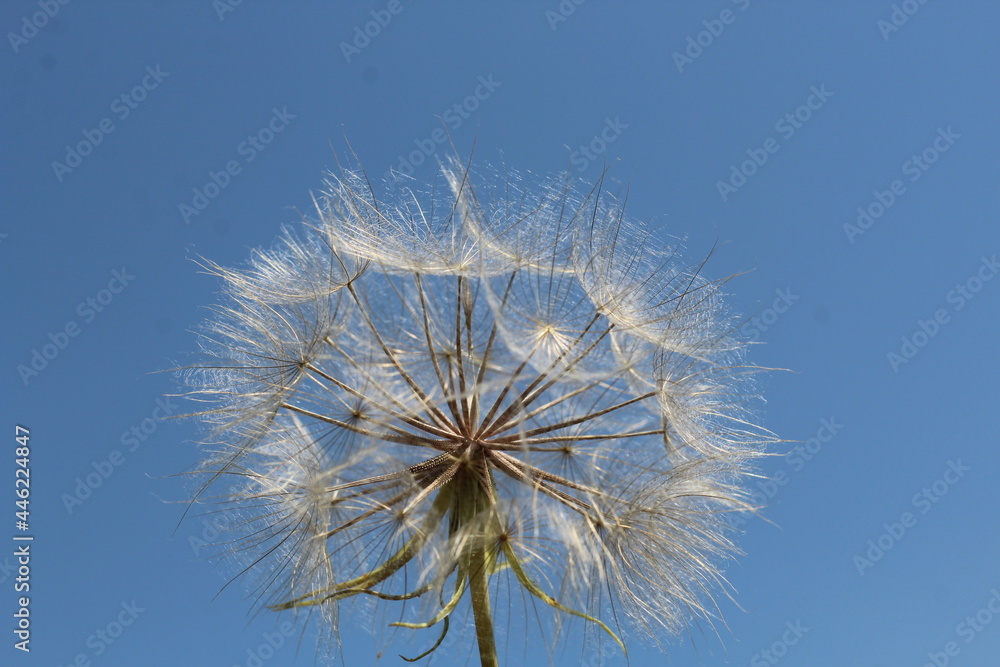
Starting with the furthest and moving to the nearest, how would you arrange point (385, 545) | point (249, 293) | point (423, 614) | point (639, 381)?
point (249, 293)
point (639, 381)
point (385, 545)
point (423, 614)

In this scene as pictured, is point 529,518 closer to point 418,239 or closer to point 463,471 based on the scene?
point 463,471

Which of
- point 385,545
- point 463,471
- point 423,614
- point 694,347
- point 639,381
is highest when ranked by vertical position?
point 694,347

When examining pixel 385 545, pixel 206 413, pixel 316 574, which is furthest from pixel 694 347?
pixel 206 413

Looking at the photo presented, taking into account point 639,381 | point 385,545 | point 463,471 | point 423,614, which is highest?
point 639,381

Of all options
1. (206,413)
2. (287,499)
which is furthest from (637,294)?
(206,413)

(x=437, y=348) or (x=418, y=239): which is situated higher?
(x=418, y=239)

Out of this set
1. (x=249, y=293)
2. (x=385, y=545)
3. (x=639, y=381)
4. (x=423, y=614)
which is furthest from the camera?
(x=249, y=293)

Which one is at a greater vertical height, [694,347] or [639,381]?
[694,347]

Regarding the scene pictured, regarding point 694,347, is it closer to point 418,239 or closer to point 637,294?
point 637,294

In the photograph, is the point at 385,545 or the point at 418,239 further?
the point at 418,239
